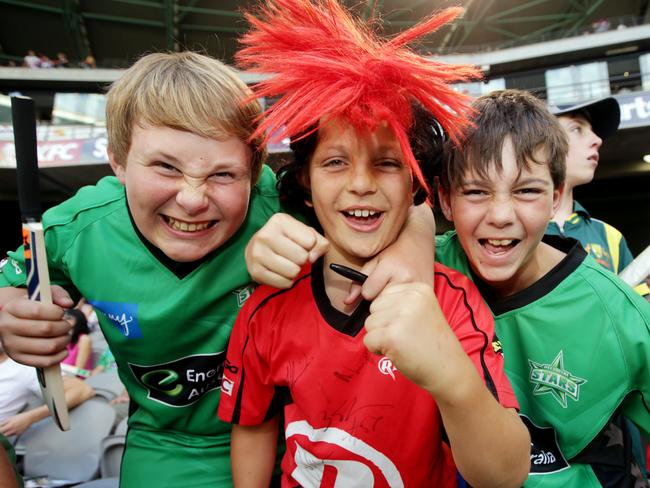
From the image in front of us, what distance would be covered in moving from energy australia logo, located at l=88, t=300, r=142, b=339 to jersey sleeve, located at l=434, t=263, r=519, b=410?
908 mm

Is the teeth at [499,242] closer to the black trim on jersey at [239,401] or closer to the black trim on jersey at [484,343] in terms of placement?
the black trim on jersey at [484,343]

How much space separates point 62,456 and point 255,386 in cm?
199

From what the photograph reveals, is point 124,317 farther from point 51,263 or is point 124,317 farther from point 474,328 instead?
point 474,328

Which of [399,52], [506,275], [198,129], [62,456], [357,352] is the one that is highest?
[399,52]

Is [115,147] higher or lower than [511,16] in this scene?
lower

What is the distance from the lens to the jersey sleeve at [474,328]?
94cm

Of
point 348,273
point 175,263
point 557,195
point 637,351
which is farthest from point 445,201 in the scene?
point 175,263

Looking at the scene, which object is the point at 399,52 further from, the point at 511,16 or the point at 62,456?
the point at 511,16

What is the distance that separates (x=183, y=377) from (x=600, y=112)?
2481mm

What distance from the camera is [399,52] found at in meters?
1.06

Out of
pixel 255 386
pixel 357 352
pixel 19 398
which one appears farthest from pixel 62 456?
pixel 357 352

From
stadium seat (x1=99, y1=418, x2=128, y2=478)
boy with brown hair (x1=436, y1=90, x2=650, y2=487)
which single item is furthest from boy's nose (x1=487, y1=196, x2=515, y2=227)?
stadium seat (x1=99, y1=418, x2=128, y2=478)

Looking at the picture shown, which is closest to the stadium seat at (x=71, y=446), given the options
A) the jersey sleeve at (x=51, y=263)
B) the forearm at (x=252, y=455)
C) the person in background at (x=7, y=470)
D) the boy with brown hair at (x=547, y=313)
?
the person in background at (x=7, y=470)

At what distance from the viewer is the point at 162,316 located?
1.36 metres
